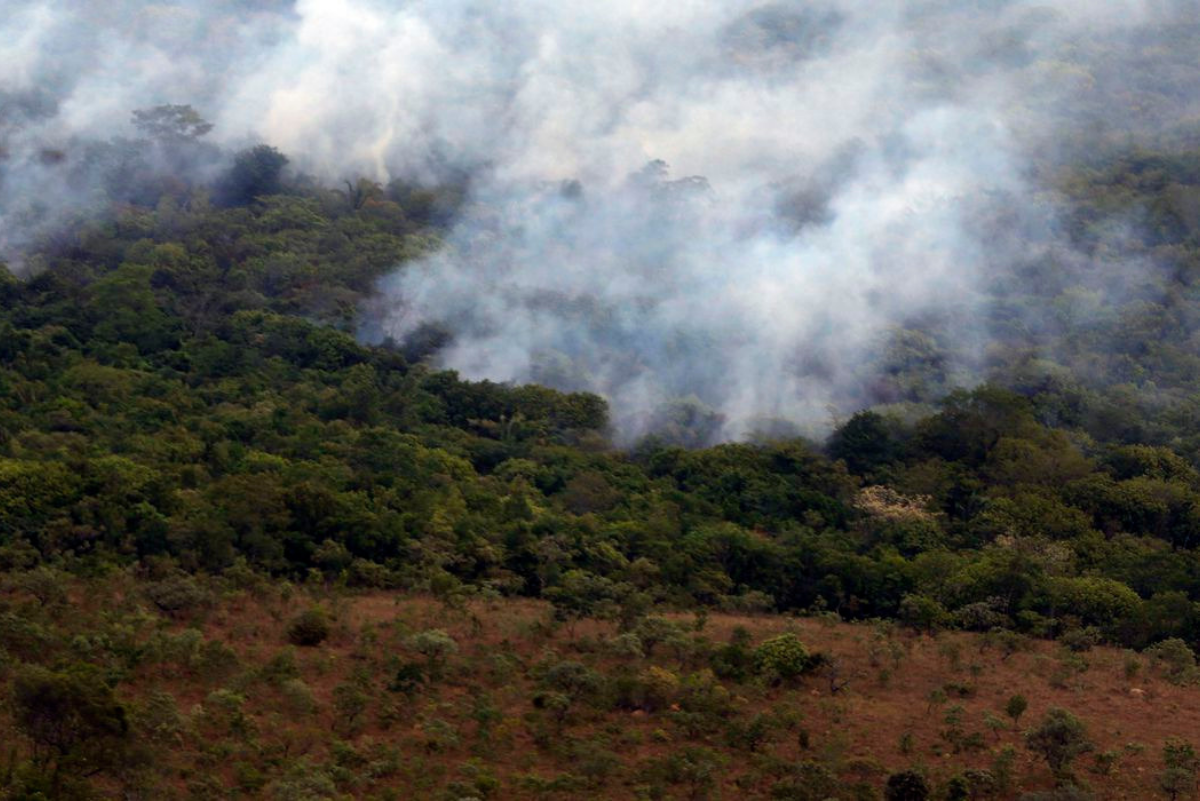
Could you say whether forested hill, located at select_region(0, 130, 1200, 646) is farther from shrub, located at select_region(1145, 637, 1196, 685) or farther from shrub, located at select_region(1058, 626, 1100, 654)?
shrub, located at select_region(1145, 637, 1196, 685)

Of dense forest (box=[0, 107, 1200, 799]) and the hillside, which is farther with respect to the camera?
dense forest (box=[0, 107, 1200, 799])

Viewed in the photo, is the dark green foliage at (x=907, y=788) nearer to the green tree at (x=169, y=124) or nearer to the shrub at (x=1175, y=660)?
the shrub at (x=1175, y=660)

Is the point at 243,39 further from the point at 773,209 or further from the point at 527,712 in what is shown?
the point at 527,712

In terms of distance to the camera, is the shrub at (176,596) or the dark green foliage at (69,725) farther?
the shrub at (176,596)

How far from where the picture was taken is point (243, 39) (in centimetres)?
6638

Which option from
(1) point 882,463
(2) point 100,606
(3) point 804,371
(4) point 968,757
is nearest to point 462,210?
(3) point 804,371

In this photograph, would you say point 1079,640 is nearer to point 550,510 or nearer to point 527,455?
point 550,510

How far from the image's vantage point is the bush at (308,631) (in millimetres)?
22234

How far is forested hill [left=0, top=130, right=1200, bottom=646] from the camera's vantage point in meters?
26.5

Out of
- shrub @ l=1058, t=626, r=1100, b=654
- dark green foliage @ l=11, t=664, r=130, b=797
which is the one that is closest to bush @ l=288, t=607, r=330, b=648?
dark green foliage @ l=11, t=664, r=130, b=797

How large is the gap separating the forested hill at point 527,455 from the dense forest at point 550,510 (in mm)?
112

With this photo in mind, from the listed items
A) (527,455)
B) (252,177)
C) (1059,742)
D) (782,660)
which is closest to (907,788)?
(1059,742)

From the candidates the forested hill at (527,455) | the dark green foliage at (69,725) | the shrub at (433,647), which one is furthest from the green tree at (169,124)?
the dark green foliage at (69,725)

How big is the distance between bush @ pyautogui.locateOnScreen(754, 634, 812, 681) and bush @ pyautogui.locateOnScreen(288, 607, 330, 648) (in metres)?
6.17
